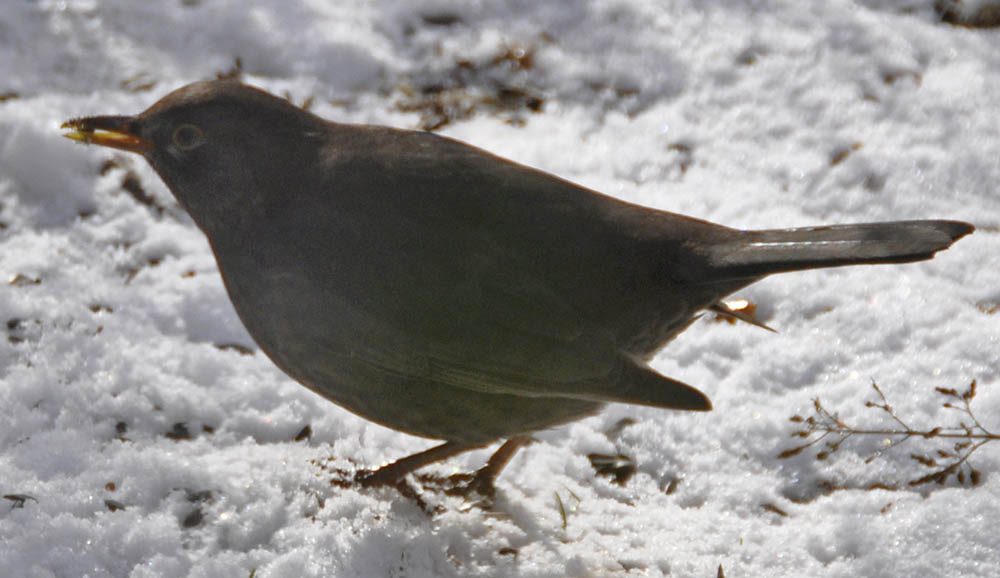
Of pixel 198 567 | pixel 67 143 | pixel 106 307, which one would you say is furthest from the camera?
pixel 67 143

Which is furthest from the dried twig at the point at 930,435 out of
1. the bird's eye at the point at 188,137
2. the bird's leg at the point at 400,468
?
the bird's eye at the point at 188,137

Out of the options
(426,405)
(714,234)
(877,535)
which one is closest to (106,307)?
(426,405)

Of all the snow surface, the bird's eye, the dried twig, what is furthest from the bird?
the dried twig

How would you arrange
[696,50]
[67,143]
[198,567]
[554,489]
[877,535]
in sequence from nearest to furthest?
[198,567], [877,535], [554,489], [67,143], [696,50]

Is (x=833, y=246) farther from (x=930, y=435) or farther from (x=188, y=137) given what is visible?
(x=188, y=137)

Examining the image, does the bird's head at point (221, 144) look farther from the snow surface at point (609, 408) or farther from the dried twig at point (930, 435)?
the dried twig at point (930, 435)

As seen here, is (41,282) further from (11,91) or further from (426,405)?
(426,405)
